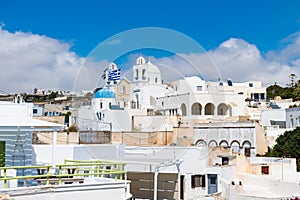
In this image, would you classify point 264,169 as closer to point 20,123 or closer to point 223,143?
point 223,143

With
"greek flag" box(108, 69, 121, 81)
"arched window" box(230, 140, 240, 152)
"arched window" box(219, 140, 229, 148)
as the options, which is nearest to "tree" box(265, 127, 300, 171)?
"arched window" box(230, 140, 240, 152)

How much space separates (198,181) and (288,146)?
13.2m

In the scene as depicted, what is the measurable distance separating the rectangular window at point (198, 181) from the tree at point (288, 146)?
11678 millimetres

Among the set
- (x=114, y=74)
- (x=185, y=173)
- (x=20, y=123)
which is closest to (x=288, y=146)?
(x=185, y=173)

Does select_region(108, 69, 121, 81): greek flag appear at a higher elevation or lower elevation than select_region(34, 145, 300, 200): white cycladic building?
higher

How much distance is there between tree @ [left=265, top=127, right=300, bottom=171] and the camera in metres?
32.2

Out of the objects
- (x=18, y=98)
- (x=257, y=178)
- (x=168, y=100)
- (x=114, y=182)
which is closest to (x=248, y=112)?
(x=168, y=100)

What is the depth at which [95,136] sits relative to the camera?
25578 mm

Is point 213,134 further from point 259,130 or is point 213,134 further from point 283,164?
point 283,164

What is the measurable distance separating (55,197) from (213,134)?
26471 mm

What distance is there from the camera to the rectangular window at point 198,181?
22.2 m

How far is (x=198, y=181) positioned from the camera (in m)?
22.4

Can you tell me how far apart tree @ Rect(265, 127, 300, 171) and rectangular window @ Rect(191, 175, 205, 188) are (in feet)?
38.3

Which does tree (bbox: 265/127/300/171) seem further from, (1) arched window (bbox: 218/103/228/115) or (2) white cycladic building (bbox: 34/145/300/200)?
(1) arched window (bbox: 218/103/228/115)
